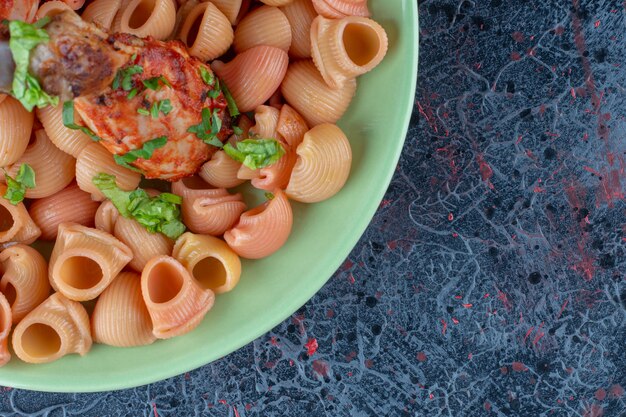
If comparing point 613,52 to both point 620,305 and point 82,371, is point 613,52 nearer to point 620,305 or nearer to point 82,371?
point 620,305

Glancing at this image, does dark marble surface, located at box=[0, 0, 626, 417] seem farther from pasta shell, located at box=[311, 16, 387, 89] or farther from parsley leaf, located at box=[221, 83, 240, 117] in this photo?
parsley leaf, located at box=[221, 83, 240, 117]

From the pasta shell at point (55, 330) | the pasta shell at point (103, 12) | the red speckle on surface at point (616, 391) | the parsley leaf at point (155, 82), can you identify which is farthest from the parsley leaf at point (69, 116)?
the red speckle on surface at point (616, 391)

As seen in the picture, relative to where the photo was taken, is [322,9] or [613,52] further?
[613,52]

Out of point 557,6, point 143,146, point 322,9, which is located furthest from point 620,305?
point 143,146

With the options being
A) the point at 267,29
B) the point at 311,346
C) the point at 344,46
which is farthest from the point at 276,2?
the point at 311,346

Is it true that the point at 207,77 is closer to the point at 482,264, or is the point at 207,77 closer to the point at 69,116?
the point at 69,116

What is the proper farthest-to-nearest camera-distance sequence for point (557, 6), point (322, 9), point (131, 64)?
1. point (557, 6)
2. point (322, 9)
3. point (131, 64)

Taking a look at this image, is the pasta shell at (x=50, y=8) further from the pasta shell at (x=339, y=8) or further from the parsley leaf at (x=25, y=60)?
the pasta shell at (x=339, y=8)
